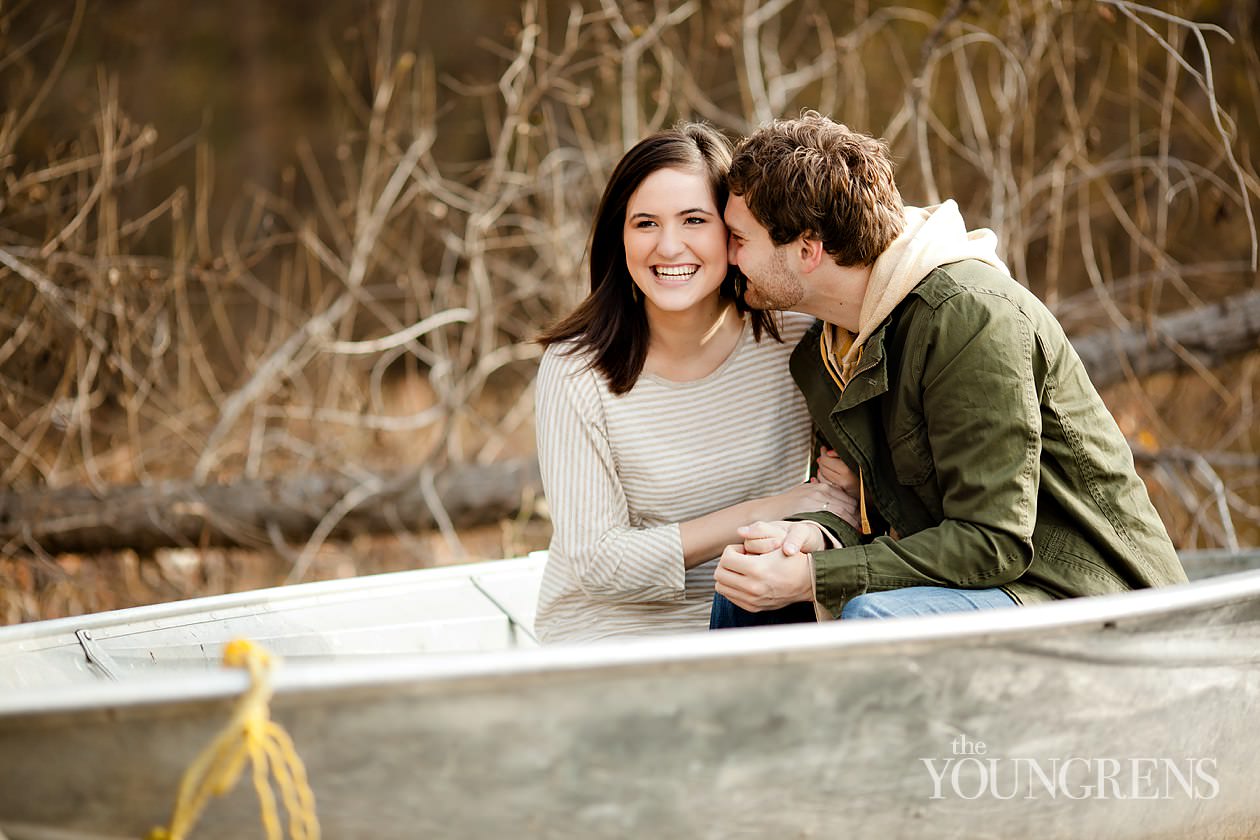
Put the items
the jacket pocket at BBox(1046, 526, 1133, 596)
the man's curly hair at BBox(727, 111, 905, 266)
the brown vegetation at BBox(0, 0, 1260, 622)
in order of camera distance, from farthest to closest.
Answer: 1. the brown vegetation at BBox(0, 0, 1260, 622)
2. the man's curly hair at BBox(727, 111, 905, 266)
3. the jacket pocket at BBox(1046, 526, 1133, 596)

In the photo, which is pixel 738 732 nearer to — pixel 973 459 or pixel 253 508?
pixel 973 459

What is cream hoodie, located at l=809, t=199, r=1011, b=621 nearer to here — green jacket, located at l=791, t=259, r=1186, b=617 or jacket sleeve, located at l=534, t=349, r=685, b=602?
green jacket, located at l=791, t=259, r=1186, b=617

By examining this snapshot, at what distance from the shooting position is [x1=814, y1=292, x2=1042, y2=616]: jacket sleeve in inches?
79.8

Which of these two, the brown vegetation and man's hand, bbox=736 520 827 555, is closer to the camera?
man's hand, bbox=736 520 827 555

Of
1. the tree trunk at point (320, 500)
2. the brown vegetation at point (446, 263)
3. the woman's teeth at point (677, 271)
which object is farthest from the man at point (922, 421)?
the tree trunk at point (320, 500)

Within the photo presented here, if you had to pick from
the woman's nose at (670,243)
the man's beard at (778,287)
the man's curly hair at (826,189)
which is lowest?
the man's beard at (778,287)

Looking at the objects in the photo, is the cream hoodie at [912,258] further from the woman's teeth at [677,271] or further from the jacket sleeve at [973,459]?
the woman's teeth at [677,271]

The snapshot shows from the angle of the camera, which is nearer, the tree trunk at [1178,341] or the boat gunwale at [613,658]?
the boat gunwale at [613,658]

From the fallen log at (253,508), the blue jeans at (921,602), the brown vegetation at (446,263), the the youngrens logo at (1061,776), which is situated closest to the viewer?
the the youngrens logo at (1061,776)

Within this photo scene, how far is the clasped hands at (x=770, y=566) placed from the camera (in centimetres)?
216

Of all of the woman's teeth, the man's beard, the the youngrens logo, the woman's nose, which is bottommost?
the the youngrens logo

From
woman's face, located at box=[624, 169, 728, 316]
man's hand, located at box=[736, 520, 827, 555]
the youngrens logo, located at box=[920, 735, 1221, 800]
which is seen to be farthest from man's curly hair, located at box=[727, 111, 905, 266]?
the youngrens logo, located at box=[920, 735, 1221, 800]

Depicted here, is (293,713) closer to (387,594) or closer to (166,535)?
(387,594)

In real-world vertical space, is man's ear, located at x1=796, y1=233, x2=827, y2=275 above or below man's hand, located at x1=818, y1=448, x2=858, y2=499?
above
